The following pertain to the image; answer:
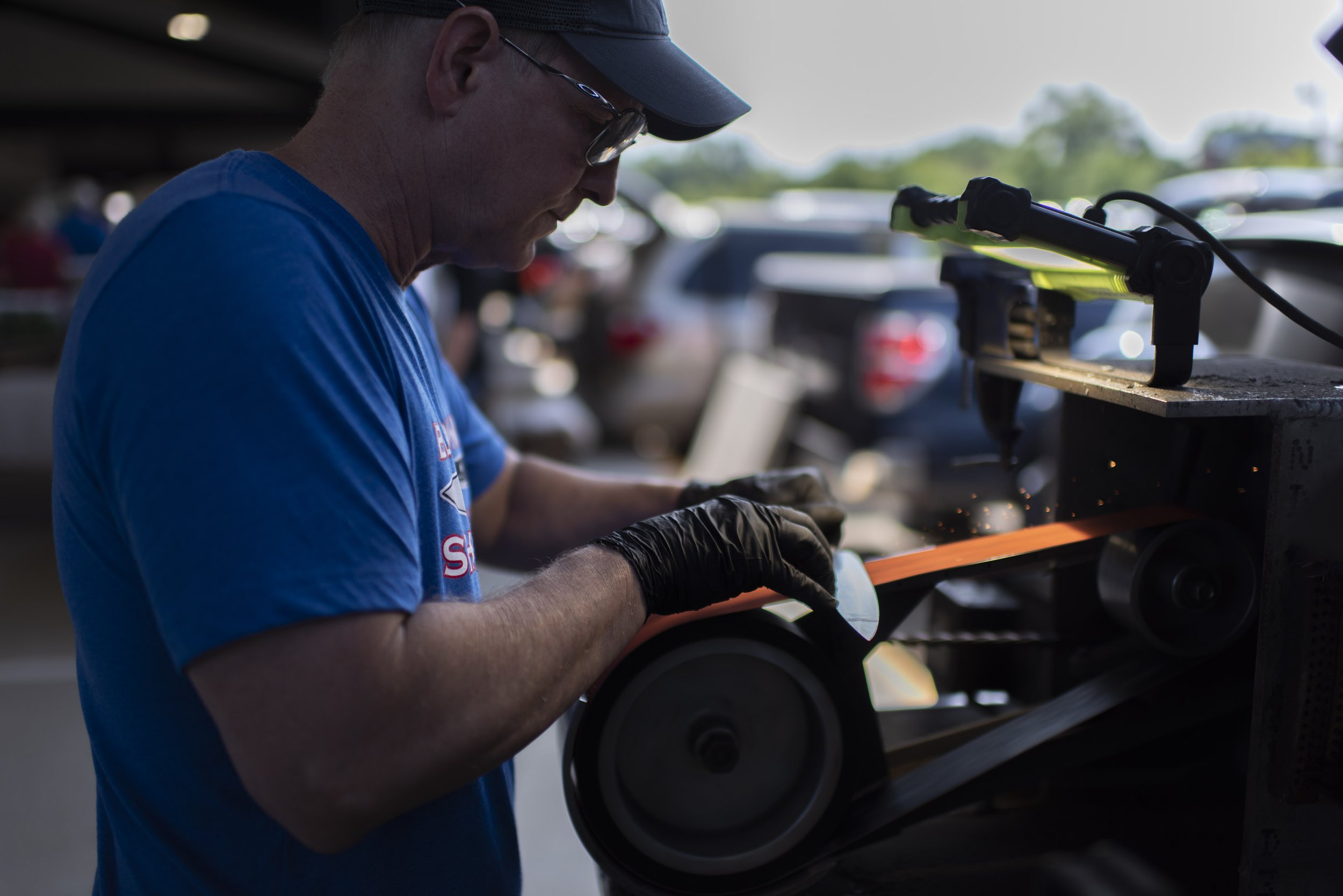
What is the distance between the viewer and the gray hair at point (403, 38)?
1.12 metres

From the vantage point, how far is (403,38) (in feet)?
3.69

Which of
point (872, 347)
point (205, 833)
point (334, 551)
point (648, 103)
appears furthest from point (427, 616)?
point (872, 347)

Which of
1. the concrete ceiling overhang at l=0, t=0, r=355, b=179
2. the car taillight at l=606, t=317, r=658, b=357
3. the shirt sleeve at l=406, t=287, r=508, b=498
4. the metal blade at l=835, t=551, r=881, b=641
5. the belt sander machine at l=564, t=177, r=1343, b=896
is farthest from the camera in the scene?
the concrete ceiling overhang at l=0, t=0, r=355, b=179

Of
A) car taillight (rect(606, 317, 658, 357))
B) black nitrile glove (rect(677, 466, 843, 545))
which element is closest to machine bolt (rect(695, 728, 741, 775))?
black nitrile glove (rect(677, 466, 843, 545))

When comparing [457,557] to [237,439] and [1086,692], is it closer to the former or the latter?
[237,439]

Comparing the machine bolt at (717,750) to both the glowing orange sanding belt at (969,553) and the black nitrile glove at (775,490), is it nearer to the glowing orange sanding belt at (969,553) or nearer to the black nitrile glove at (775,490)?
the glowing orange sanding belt at (969,553)

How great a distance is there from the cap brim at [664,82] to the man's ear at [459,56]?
9 cm

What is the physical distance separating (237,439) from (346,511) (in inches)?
4.3

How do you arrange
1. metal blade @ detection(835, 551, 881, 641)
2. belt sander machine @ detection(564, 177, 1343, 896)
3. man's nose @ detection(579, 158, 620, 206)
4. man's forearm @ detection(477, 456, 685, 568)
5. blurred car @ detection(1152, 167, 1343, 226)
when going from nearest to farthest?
belt sander machine @ detection(564, 177, 1343, 896)
metal blade @ detection(835, 551, 881, 641)
man's nose @ detection(579, 158, 620, 206)
man's forearm @ detection(477, 456, 685, 568)
blurred car @ detection(1152, 167, 1343, 226)

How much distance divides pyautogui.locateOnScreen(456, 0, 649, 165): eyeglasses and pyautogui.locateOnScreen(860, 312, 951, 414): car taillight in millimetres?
3543

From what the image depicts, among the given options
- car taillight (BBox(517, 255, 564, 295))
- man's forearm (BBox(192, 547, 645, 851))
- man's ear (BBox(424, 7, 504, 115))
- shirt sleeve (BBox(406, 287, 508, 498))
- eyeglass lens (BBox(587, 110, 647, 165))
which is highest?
car taillight (BBox(517, 255, 564, 295))

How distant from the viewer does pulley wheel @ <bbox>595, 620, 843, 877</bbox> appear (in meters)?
1.16

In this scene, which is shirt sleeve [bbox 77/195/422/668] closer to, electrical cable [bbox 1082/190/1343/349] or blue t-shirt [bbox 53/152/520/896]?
blue t-shirt [bbox 53/152/520/896]

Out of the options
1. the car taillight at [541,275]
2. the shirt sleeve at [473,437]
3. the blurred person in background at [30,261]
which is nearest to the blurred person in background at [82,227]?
the blurred person in background at [30,261]
